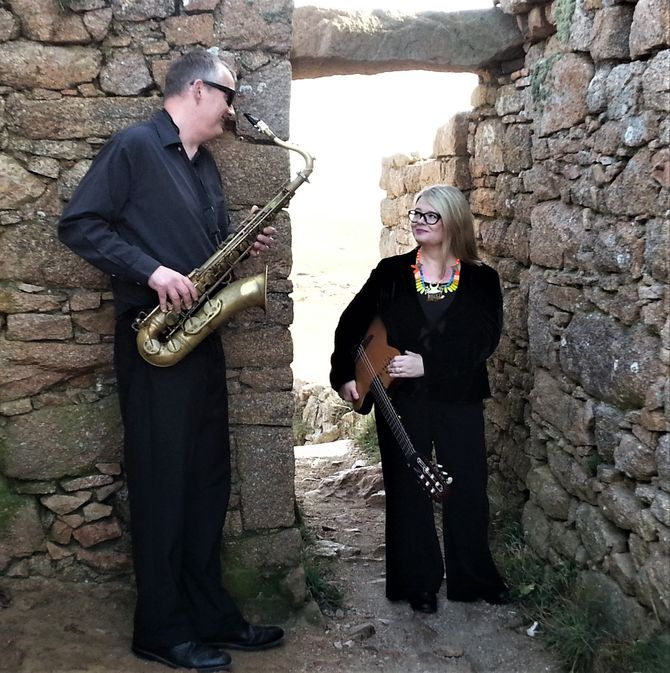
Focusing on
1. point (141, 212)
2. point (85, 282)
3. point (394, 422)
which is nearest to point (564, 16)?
point (394, 422)

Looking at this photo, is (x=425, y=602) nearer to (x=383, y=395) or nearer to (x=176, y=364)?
(x=383, y=395)

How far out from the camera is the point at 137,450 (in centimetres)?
336

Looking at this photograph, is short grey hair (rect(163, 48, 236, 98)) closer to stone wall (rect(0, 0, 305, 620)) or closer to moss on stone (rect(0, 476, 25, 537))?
stone wall (rect(0, 0, 305, 620))

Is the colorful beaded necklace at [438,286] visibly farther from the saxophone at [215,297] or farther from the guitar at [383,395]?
the saxophone at [215,297]

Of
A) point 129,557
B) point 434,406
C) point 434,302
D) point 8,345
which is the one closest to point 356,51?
point 434,302

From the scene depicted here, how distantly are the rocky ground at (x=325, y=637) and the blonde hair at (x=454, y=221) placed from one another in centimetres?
165

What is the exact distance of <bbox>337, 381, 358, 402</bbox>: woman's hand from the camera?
3.99m

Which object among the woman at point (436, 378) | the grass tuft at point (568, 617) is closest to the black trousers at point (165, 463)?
the woman at point (436, 378)

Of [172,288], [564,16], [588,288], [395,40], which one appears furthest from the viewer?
[395,40]

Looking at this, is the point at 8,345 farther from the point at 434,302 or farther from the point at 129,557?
the point at 434,302

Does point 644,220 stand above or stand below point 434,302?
above

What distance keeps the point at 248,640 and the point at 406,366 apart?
52.2 inches

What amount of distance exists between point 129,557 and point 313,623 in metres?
0.87

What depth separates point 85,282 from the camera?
3549 millimetres
